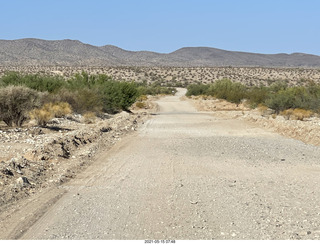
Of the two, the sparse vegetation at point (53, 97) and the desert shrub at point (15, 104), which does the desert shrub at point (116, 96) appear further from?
the desert shrub at point (15, 104)

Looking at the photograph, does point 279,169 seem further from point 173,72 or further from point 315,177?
point 173,72

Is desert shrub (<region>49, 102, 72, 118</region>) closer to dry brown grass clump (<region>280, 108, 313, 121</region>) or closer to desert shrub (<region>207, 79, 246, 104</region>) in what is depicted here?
dry brown grass clump (<region>280, 108, 313, 121</region>)

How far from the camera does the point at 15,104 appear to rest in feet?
74.7

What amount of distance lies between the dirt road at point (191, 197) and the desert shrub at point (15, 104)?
6774 mm

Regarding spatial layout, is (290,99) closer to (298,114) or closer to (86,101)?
(298,114)

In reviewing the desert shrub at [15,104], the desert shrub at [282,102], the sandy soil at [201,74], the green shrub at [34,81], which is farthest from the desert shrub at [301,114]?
the sandy soil at [201,74]

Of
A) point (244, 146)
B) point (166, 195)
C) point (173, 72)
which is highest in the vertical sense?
point (166, 195)

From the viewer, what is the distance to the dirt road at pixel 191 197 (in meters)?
7.83

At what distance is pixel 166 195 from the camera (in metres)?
10.5

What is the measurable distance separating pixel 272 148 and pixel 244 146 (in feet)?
3.87

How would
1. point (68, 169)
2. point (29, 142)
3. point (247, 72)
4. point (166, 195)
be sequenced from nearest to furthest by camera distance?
point (166, 195) < point (68, 169) < point (29, 142) < point (247, 72)

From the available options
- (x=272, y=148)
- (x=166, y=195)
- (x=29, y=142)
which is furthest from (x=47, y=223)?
(x=272, y=148)

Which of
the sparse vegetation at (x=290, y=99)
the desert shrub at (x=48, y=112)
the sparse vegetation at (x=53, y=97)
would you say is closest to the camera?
the sparse vegetation at (x=53, y=97)

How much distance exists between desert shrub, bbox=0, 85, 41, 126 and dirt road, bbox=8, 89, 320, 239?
6.77 metres
